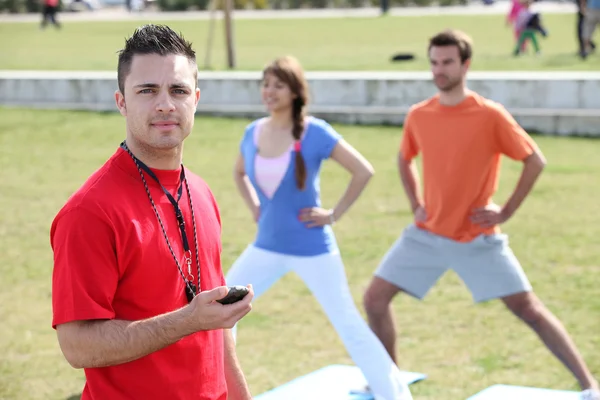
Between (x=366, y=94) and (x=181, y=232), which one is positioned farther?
(x=366, y=94)

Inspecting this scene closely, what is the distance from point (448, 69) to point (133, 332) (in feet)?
13.1

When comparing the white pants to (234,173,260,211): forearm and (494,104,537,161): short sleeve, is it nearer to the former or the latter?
(234,173,260,211): forearm

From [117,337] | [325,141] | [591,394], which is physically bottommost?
[591,394]

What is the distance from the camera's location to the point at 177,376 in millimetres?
3479

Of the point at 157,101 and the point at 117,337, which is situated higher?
the point at 157,101

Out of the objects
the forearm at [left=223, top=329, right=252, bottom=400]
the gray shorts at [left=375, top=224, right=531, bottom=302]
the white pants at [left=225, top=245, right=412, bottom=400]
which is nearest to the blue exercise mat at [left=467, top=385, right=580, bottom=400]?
the gray shorts at [left=375, top=224, right=531, bottom=302]

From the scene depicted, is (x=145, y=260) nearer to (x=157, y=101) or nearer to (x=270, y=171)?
(x=157, y=101)

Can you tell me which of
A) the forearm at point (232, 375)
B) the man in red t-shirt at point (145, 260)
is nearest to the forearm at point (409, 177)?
the forearm at point (232, 375)

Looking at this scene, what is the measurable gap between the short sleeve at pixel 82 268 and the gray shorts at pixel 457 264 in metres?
3.78

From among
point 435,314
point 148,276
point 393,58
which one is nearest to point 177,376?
point 148,276

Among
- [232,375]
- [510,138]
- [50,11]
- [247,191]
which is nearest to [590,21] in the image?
[247,191]

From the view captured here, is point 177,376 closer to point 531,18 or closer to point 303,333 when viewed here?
point 303,333

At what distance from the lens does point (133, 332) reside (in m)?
3.26

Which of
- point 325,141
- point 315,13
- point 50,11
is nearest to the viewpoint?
point 325,141
